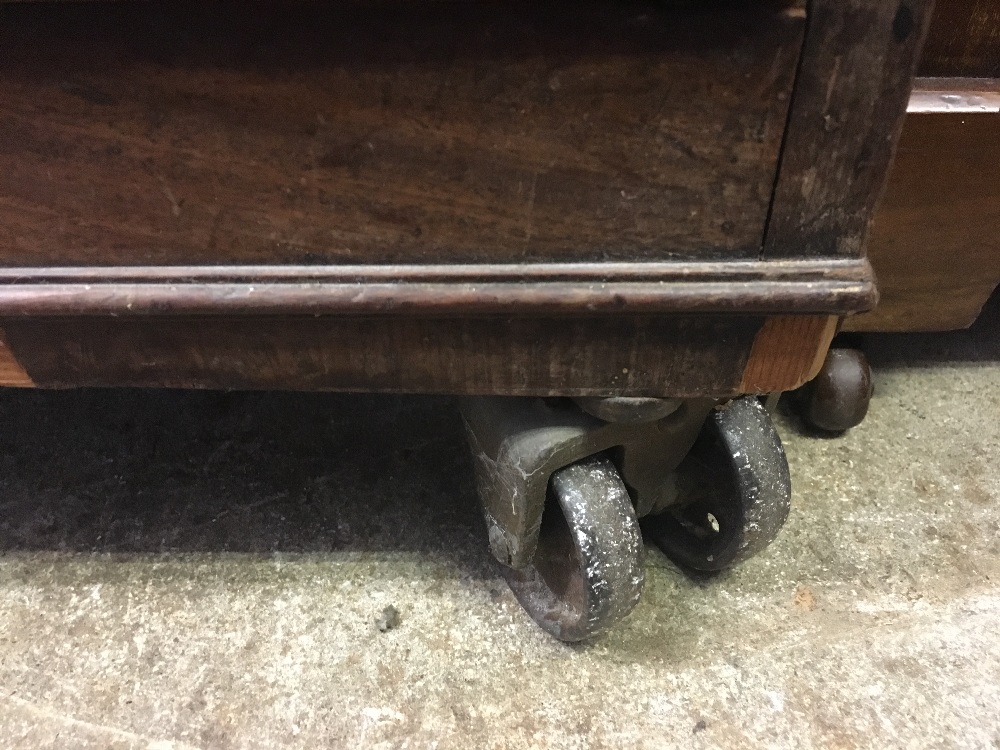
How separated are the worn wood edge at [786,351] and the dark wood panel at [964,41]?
436mm

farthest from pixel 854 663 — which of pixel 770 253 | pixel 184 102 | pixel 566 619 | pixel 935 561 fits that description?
pixel 184 102

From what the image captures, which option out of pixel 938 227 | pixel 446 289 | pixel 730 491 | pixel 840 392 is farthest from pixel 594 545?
pixel 938 227

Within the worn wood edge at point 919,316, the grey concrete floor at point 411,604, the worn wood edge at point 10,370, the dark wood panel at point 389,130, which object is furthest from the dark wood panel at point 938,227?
the worn wood edge at point 10,370

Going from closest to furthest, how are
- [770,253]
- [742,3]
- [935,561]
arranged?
[742,3] → [770,253] → [935,561]

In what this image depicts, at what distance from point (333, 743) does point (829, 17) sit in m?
0.81

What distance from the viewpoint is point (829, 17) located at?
0.53 meters

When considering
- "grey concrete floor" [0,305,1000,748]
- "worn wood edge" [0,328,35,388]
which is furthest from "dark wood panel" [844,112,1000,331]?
"worn wood edge" [0,328,35,388]

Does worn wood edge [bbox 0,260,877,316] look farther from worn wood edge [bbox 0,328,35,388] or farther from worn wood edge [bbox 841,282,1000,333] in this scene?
worn wood edge [bbox 841,282,1000,333]

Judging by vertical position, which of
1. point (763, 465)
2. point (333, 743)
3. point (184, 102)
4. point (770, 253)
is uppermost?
point (184, 102)

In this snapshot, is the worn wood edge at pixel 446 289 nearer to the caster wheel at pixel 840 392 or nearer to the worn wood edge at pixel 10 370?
the worn wood edge at pixel 10 370

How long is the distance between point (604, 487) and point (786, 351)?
239 millimetres

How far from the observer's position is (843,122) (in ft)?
Answer: 1.86

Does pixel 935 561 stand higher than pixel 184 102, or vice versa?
pixel 184 102

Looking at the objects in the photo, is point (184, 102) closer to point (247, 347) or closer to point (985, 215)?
point (247, 347)
